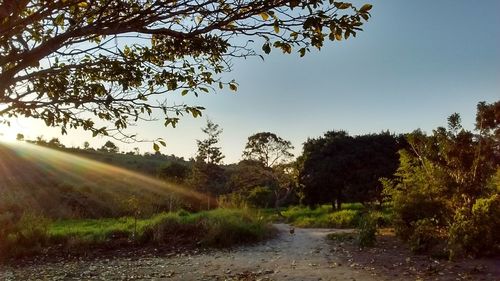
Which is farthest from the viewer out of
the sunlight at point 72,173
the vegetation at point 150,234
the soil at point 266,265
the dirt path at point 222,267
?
the sunlight at point 72,173

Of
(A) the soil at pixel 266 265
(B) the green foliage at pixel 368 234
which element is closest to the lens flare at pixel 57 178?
(A) the soil at pixel 266 265

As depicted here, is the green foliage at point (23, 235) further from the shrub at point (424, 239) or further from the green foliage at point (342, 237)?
the shrub at point (424, 239)

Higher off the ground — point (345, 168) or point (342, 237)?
point (345, 168)

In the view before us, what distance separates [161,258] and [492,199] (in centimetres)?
789

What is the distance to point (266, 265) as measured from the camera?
9992mm

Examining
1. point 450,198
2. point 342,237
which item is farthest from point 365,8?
point 342,237

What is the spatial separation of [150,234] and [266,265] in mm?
5599

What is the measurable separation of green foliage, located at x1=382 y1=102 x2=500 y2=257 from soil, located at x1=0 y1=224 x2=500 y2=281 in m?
0.49

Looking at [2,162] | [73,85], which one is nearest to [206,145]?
[2,162]

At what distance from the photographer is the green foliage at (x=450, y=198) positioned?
884 centimetres

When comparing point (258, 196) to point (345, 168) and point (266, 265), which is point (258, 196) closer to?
point (345, 168)

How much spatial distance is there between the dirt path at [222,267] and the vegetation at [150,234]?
1.01m

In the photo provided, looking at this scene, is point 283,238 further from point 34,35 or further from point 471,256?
point 34,35

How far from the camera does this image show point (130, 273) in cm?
988
